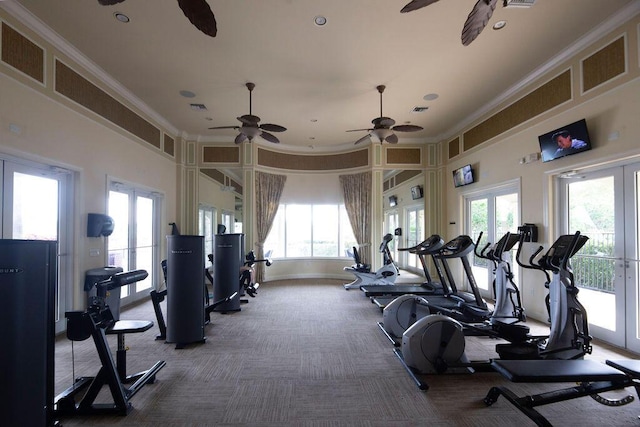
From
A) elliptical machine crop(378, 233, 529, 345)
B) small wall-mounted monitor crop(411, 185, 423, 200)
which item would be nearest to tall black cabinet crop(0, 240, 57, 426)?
elliptical machine crop(378, 233, 529, 345)

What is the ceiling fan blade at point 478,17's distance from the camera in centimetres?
237

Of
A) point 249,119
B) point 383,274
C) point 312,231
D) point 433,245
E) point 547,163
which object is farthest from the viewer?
point 312,231

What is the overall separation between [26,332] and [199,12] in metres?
2.38

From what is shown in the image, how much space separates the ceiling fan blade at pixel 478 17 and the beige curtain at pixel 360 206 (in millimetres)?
5505

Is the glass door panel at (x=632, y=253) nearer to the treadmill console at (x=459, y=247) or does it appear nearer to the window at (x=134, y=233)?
the treadmill console at (x=459, y=247)

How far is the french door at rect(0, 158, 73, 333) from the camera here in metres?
3.52

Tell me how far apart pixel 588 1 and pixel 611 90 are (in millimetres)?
1034

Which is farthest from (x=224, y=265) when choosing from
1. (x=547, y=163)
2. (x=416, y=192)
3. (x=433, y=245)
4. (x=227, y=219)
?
(x=416, y=192)

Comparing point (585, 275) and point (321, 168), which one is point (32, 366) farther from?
point (321, 168)

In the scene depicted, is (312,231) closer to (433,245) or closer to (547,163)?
(433,245)

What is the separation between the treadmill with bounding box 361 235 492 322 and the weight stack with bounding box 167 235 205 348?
3.03 m

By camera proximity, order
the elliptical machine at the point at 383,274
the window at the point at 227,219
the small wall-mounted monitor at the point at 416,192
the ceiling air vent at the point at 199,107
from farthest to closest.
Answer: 1. the window at the point at 227,219
2. the small wall-mounted monitor at the point at 416,192
3. the elliptical machine at the point at 383,274
4. the ceiling air vent at the point at 199,107

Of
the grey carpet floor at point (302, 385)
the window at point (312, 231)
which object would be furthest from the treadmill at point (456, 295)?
the window at point (312, 231)

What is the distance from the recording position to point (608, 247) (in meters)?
3.84
